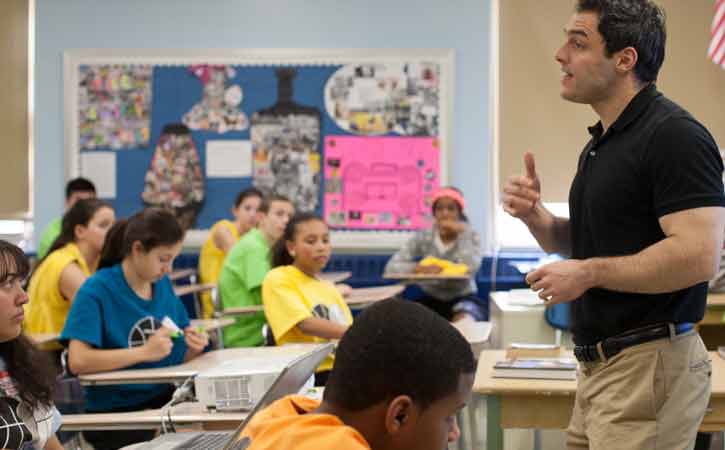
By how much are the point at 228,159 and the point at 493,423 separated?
16.3 feet

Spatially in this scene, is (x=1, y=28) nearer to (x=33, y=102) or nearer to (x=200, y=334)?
(x=33, y=102)

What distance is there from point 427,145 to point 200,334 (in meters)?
4.00

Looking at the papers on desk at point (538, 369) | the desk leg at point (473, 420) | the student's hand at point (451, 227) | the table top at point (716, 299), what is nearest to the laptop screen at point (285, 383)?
the papers on desk at point (538, 369)

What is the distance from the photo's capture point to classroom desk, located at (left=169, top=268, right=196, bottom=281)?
22.1ft

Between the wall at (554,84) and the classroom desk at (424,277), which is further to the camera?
the wall at (554,84)

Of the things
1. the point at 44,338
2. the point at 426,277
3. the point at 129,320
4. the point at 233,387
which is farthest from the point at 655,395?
the point at 426,277

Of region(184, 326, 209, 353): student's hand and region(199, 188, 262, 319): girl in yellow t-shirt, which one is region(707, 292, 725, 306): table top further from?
region(199, 188, 262, 319): girl in yellow t-shirt

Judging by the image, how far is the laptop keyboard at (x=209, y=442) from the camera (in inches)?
73.4

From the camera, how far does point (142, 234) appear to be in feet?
11.3

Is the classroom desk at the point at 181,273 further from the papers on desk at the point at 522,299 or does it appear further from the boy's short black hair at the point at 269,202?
the papers on desk at the point at 522,299

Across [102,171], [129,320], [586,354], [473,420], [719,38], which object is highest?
[719,38]

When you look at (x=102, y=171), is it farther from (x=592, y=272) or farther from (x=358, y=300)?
(x=592, y=272)

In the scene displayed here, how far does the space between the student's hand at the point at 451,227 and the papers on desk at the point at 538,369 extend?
11.3 ft

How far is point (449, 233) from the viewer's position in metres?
6.56
